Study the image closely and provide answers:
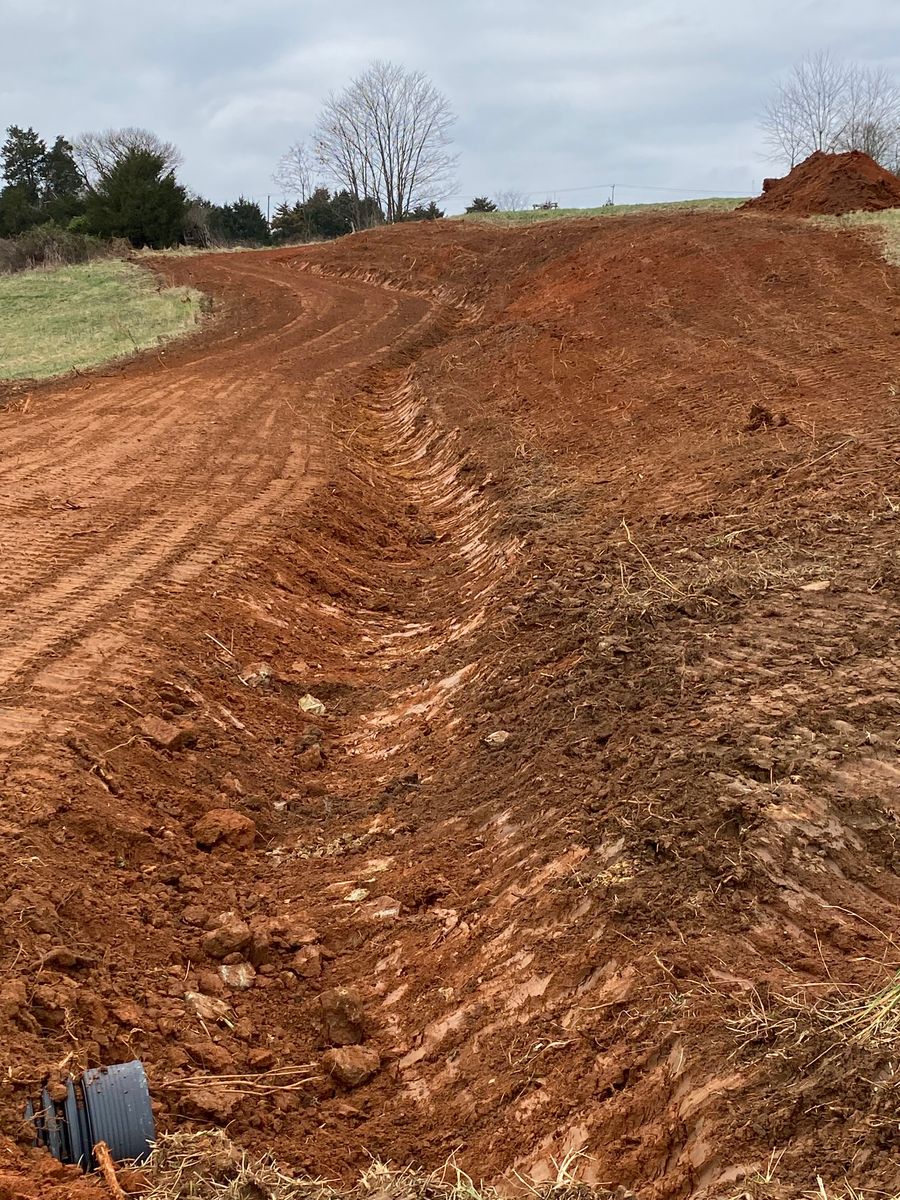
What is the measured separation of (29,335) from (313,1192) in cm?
2168

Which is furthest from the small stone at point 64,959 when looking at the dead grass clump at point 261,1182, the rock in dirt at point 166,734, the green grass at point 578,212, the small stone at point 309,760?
the green grass at point 578,212

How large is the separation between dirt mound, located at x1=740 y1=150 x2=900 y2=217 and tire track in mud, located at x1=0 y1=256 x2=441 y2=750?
9.60 m

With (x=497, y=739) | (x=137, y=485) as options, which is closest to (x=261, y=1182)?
(x=497, y=739)

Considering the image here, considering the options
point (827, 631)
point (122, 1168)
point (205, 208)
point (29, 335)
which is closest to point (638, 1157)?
point (122, 1168)

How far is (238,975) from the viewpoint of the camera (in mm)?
3699

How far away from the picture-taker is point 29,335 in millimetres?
20766

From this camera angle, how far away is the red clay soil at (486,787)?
2.80 m

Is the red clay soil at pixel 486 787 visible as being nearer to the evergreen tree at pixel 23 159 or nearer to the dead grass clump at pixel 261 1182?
the dead grass clump at pixel 261 1182

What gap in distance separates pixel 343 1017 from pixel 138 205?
3834 cm

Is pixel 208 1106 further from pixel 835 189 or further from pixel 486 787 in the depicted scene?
pixel 835 189

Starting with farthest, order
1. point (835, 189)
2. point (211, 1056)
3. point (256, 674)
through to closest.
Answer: point (835, 189) < point (256, 674) < point (211, 1056)

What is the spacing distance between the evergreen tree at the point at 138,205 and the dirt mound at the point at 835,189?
24.5m

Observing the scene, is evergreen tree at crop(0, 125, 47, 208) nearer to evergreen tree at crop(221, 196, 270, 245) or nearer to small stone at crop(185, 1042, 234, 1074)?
evergreen tree at crop(221, 196, 270, 245)

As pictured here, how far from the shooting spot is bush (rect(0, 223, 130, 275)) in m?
32.3
